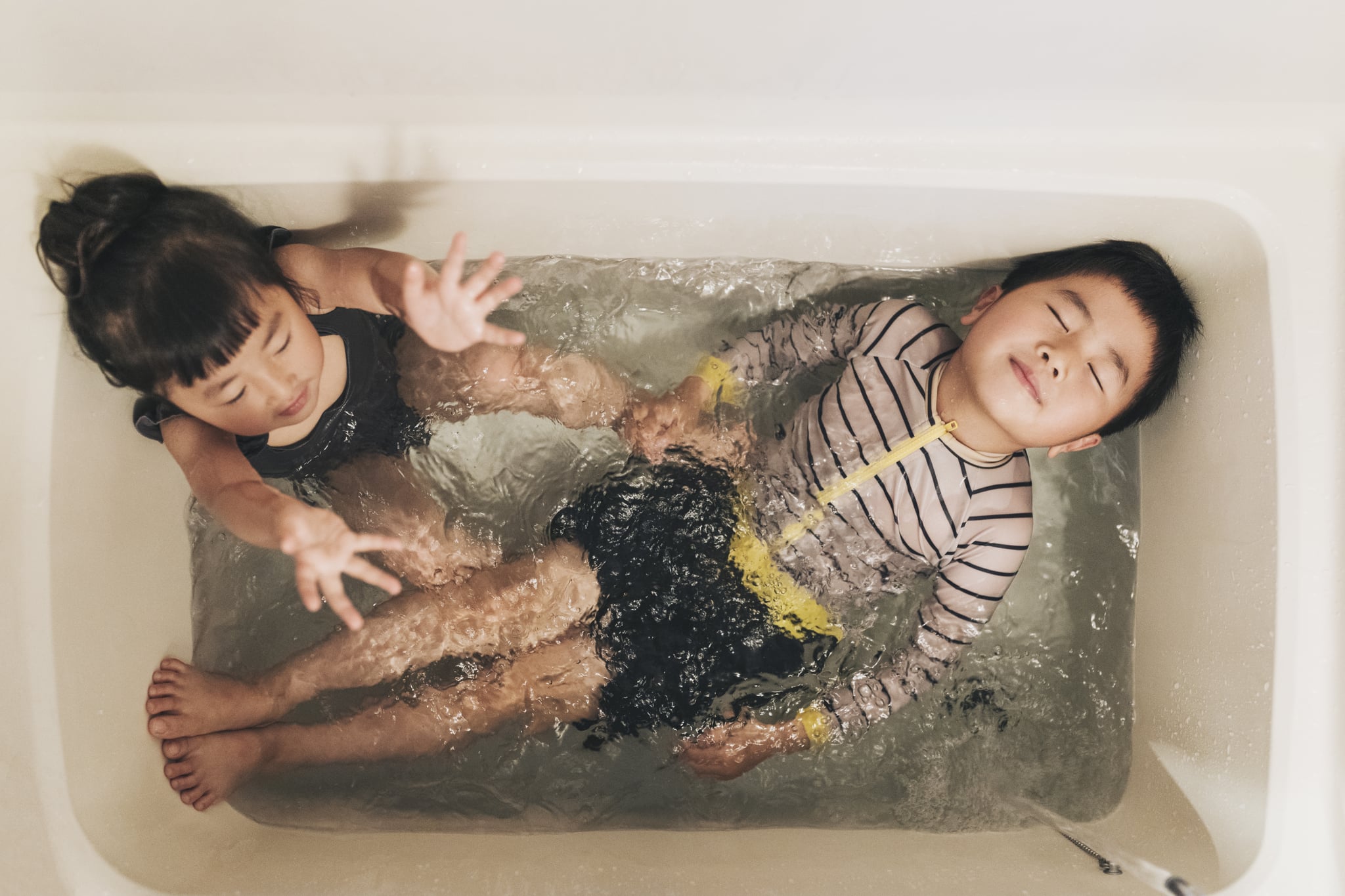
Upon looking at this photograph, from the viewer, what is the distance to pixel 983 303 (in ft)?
3.45

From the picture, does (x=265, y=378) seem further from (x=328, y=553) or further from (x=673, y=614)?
(x=673, y=614)

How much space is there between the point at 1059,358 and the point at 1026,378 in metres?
0.04

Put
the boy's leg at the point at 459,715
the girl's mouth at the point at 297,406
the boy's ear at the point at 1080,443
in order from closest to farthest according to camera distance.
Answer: the girl's mouth at the point at 297,406 → the boy's ear at the point at 1080,443 → the boy's leg at the point at 459,715

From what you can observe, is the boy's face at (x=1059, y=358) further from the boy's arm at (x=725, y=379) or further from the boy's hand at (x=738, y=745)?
the boy's hand at (x=738, y=745)

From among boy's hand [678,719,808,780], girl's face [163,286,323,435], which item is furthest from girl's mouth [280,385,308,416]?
boy's hand [678,719,808,780]

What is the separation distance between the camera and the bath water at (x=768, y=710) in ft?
3.70

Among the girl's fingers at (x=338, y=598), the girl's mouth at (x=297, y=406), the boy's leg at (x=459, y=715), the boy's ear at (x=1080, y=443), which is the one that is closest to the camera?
the girl's fingers at (x=338, y=598)

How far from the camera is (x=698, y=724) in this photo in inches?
44.1

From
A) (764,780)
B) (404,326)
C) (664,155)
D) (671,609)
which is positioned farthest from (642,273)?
(764,780)

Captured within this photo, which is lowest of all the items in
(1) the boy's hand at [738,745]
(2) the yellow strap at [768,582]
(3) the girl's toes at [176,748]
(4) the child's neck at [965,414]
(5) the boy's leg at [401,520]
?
(1) the boy's hand at [738,745]

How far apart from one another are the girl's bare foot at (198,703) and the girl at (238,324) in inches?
12.3

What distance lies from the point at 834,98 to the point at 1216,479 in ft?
2.31

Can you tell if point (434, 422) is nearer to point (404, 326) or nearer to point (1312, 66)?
point (404, 326)

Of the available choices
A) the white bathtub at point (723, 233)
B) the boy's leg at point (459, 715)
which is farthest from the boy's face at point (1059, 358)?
the boy's leg at point (459, 715)
